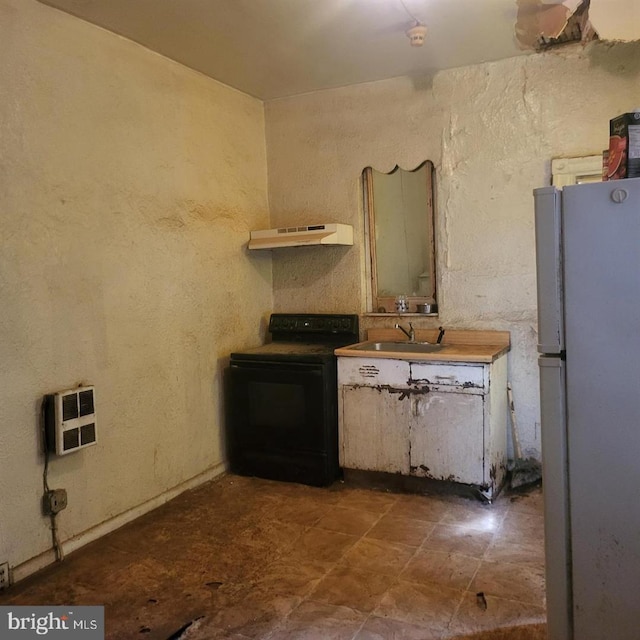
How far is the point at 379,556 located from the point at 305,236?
2.05 meters

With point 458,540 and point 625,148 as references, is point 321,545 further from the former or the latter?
point 625,148

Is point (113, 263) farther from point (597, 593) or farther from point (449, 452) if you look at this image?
point (597, 593)

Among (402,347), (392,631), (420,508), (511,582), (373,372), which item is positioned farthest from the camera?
(402,347)

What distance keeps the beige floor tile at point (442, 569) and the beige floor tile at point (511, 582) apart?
0.04m

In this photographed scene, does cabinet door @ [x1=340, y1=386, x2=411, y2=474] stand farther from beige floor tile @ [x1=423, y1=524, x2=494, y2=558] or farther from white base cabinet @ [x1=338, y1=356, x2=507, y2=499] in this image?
beige floor tile @ [x1=423, y1=524, x2=494, y2=558]

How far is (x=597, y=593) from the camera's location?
1.66 m

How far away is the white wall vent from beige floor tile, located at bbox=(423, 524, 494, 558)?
172 centimetres

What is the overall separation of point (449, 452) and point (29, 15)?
3036 millimetres

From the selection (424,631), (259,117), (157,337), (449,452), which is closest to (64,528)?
(157,337)

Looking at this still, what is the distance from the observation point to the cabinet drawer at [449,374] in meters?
3.19

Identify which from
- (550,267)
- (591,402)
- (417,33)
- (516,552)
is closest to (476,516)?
(516,552)

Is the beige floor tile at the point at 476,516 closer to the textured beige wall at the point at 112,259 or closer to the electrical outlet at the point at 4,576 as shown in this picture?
the textured beige wall at the point at 112,259

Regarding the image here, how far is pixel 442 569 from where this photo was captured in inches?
100

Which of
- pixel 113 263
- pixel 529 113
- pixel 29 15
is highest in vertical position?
pixel 29 15
